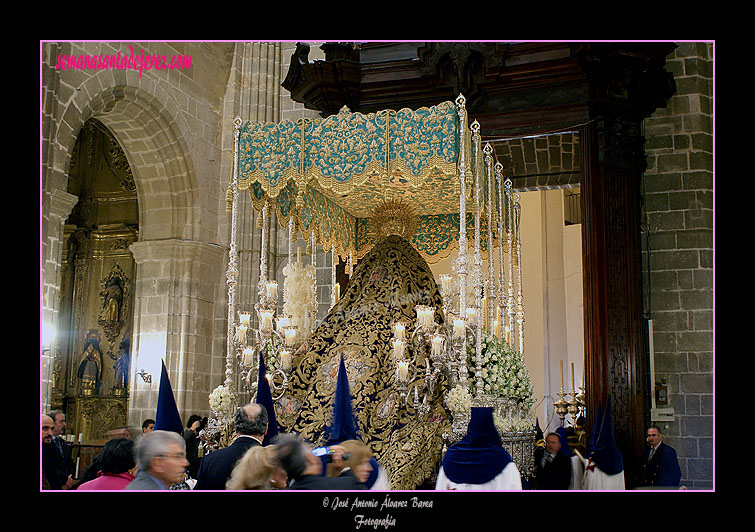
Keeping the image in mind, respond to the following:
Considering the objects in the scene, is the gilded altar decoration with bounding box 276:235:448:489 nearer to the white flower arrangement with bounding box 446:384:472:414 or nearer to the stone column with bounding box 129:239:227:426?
the white flower arrangement with bounding box 446:384:472:414

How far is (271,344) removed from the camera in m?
8.69

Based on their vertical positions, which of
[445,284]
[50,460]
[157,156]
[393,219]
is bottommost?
[50,460]

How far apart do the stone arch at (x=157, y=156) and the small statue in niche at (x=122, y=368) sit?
319cm

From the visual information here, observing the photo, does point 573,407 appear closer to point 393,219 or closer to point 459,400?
point 393,219

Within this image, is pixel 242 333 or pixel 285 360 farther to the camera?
pixel 285 360

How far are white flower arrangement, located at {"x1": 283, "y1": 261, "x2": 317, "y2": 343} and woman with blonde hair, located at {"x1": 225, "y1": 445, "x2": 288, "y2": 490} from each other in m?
4.92

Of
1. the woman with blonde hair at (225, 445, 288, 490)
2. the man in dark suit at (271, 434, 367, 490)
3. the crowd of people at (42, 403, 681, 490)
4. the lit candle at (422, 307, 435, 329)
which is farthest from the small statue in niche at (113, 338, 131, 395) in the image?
the man in dark suit at (271, 434, 367, 490)

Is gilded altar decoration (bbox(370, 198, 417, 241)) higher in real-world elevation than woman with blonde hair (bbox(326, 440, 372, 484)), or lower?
higher

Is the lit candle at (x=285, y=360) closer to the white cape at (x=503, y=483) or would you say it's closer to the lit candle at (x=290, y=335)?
the lit candle at (x=290, y=335)

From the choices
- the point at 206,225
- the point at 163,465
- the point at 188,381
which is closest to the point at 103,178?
the point at 206,225

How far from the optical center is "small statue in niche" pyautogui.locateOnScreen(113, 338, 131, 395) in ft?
50.1

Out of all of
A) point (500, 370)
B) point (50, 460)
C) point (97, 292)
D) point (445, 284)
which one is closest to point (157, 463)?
point (50, 460)

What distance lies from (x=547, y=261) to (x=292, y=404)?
9805mm

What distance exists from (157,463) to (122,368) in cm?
1211
